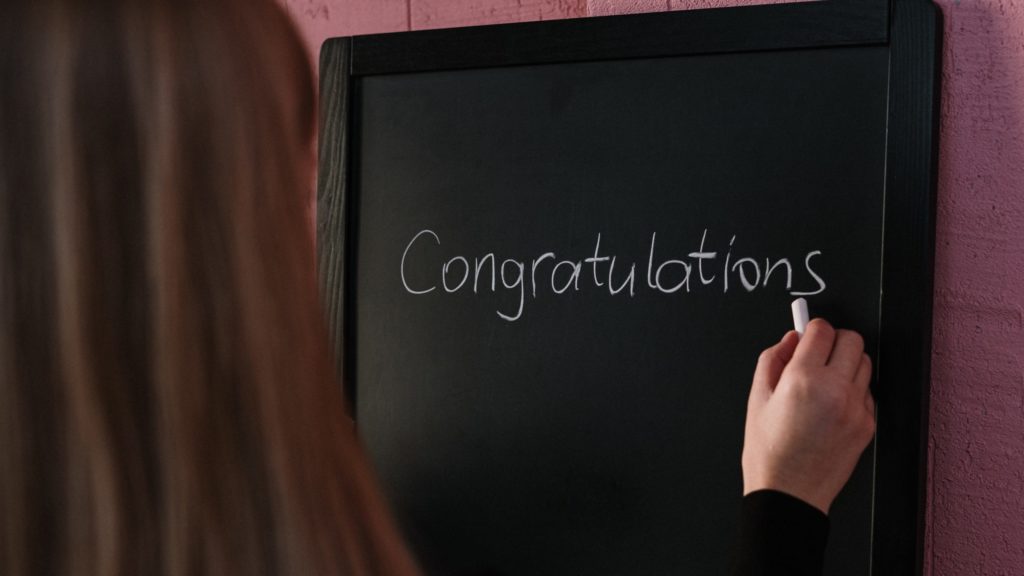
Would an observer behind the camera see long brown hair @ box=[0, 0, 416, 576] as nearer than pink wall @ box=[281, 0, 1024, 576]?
Yes

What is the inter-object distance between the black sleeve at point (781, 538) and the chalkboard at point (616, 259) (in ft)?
0.17

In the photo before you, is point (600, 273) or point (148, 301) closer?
point (148, 301)

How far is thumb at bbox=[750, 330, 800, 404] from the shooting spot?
2.19ft

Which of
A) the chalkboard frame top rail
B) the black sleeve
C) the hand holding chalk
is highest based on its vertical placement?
the chalkboard frame top rail

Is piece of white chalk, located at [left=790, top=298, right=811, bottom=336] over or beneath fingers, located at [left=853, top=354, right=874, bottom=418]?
over

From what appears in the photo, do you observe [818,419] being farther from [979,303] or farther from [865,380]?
[979,303]

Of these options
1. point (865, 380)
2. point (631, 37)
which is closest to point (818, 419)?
point (865, 380)

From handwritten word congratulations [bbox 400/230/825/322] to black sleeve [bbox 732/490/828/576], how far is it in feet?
0.52

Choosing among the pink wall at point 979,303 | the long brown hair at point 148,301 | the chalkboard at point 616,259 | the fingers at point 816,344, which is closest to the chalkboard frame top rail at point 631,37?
the chalkboard at point 616,259

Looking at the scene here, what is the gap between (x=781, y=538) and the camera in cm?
63

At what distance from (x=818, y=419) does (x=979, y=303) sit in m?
0.18

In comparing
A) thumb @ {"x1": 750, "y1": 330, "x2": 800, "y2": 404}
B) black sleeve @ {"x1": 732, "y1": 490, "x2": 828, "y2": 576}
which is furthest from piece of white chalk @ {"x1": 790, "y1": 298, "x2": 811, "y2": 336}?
black sleeve @ {"x1": 732, "y1": 490, "x2": 828, "y2": 576}

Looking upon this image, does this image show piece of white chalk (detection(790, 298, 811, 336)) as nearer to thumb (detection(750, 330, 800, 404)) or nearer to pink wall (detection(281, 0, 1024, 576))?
thumb (detection(750, 330, 800, 404))

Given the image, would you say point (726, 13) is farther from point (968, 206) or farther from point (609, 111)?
point (968, 206)
